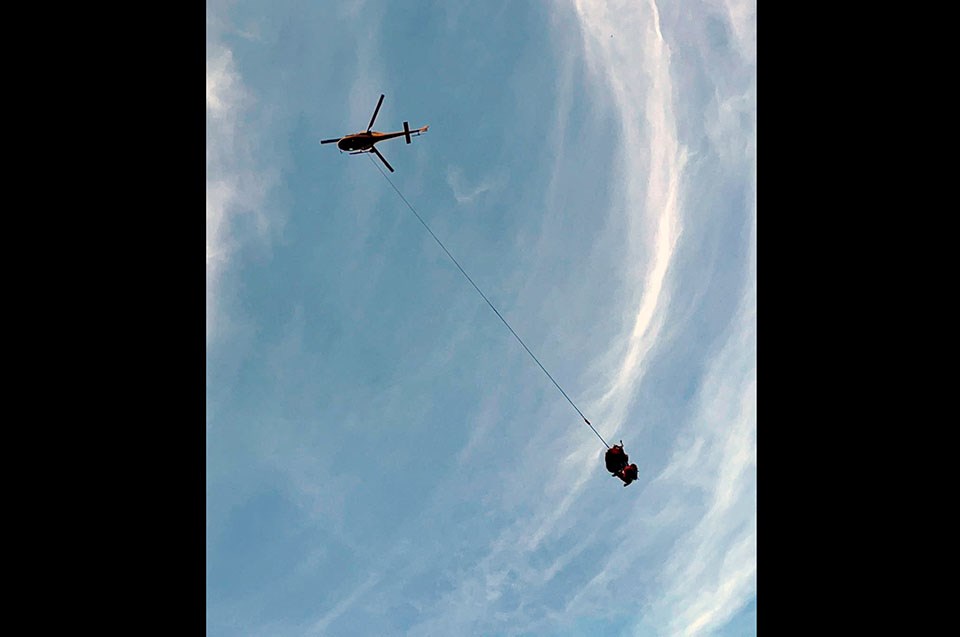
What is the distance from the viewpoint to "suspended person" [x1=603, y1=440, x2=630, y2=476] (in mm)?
27219

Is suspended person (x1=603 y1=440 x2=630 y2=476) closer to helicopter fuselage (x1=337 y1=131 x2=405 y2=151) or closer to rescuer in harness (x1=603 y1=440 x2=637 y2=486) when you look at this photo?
rescuer in harness (x1=603 y1=440 x2=637 y2=486)

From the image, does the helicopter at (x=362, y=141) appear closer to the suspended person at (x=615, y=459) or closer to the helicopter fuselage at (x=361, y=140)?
the helicopter fuselage at (x=361, y=140)

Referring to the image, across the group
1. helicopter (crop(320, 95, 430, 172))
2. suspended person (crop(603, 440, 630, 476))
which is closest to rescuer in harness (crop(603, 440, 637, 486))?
suspended person (crop(603, 440, 630, 476))

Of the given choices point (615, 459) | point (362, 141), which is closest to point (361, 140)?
point (362, 141)

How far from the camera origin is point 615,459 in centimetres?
2734

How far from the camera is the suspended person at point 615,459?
89.3ft

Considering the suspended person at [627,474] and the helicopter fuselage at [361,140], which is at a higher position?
the helicopter fuselage at [361,140]

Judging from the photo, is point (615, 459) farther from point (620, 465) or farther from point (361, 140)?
point (361, 140)

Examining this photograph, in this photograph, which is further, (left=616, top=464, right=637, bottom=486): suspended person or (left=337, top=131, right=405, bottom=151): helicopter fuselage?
(left=337, top=131, right=405, bottom=151): helicopter fuselage

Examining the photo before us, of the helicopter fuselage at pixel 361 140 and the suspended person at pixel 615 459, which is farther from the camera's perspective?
the helicopter fuselage at pixel 361 140

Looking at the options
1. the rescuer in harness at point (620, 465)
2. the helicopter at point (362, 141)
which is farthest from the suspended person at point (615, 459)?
the helicopter at point (362, 141)
